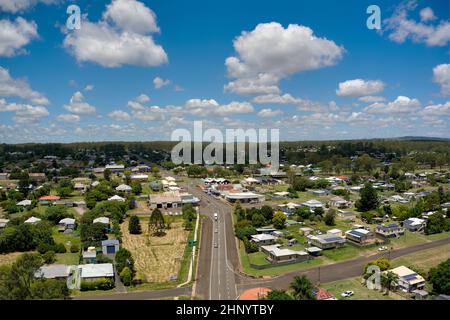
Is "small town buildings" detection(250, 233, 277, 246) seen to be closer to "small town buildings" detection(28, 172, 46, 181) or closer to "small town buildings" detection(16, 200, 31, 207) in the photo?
"small town buildings" detection(16, 200, 31, 207)

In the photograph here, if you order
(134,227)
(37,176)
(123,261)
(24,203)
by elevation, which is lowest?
(134,227)

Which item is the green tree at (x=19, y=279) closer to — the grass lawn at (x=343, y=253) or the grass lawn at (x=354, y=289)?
the grass lawn at (x=354, y=289)

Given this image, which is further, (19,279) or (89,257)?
(89,257)

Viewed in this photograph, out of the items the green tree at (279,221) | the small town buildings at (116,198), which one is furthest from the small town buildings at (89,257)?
the small town buildings at (116,198)

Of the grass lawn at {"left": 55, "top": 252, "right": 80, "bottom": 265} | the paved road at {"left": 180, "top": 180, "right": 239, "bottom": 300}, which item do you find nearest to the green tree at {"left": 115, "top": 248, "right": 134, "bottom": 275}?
the grass lawn at {"left": 55, "top": 252, "right": 80, "bottom": 265}

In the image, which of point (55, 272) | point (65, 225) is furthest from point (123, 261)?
point (65, 225)

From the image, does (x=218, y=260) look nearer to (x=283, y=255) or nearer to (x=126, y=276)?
(x=283, y=255)

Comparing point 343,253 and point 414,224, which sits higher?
point 414,224
